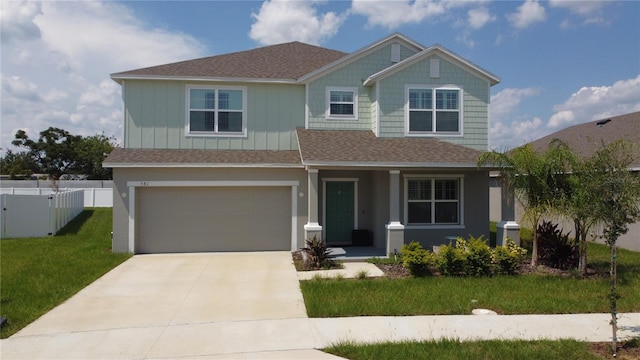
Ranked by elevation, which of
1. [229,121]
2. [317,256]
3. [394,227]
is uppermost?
[229,121]

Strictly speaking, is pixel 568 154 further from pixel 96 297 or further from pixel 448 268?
pixel 96 297

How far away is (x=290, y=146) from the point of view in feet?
50.4

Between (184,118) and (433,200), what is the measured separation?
28.4 feet

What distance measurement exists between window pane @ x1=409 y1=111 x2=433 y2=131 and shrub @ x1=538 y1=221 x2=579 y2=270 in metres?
4.69

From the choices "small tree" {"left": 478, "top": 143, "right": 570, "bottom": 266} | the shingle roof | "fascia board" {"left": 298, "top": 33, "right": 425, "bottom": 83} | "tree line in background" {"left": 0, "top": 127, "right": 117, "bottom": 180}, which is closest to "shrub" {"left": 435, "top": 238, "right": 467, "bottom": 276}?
"small tree" {"left": 478, "top": 143, "right": 570, "bottom": 266}

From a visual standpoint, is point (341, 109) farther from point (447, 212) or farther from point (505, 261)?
point (505, 261)

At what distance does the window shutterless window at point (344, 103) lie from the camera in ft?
50.5

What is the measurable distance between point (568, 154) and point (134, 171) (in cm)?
1200

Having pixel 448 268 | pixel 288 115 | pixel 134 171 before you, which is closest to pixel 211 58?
pixel 288 115

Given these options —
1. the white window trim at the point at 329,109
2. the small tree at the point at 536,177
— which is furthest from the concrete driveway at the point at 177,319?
the small tree at the point at 536,177

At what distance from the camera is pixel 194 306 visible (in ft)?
27.2

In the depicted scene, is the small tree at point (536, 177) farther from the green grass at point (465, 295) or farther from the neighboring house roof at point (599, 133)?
the neighboring house roof at point (599, 133)

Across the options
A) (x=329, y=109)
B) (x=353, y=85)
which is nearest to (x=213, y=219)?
(x=329, y=109)

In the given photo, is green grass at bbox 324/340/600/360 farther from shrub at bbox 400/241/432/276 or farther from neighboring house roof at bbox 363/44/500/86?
neighboring house roof at bbox 363/44/500/86
